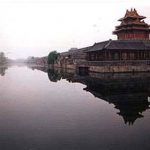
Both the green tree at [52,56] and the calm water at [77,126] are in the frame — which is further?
the green tree at [52,56]

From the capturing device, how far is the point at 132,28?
207ft

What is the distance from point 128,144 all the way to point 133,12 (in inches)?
2405

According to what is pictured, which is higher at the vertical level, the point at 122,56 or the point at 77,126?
the point at 122,56

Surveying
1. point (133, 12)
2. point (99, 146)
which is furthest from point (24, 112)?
point (133, 12)

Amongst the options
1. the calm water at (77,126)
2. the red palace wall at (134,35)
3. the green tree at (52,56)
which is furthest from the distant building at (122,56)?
the green tree at (52,56)

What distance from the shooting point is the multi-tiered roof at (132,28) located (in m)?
63.6

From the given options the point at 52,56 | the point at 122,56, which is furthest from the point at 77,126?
the point at 52,56

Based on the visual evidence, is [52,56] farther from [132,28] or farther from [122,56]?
[122,56]

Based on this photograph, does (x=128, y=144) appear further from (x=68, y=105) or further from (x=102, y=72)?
(x=102, y=72)

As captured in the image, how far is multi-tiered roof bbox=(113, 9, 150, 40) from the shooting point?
63575 millimetres

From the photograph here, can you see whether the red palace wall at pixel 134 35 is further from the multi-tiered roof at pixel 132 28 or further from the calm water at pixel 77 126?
the calm water at pixel 77 126

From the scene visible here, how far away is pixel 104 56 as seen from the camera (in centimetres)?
4853

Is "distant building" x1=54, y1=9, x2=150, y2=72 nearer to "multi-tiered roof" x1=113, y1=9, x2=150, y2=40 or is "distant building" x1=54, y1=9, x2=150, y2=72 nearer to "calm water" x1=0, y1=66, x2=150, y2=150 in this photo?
"multi-tiered roof" x1=113, y1=9, x2=150, y2=40

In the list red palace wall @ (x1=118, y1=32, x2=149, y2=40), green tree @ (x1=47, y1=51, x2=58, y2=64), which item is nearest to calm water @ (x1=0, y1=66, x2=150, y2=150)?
red palace wall @ (x1=118, y1=32, x2=149, y2=40)
